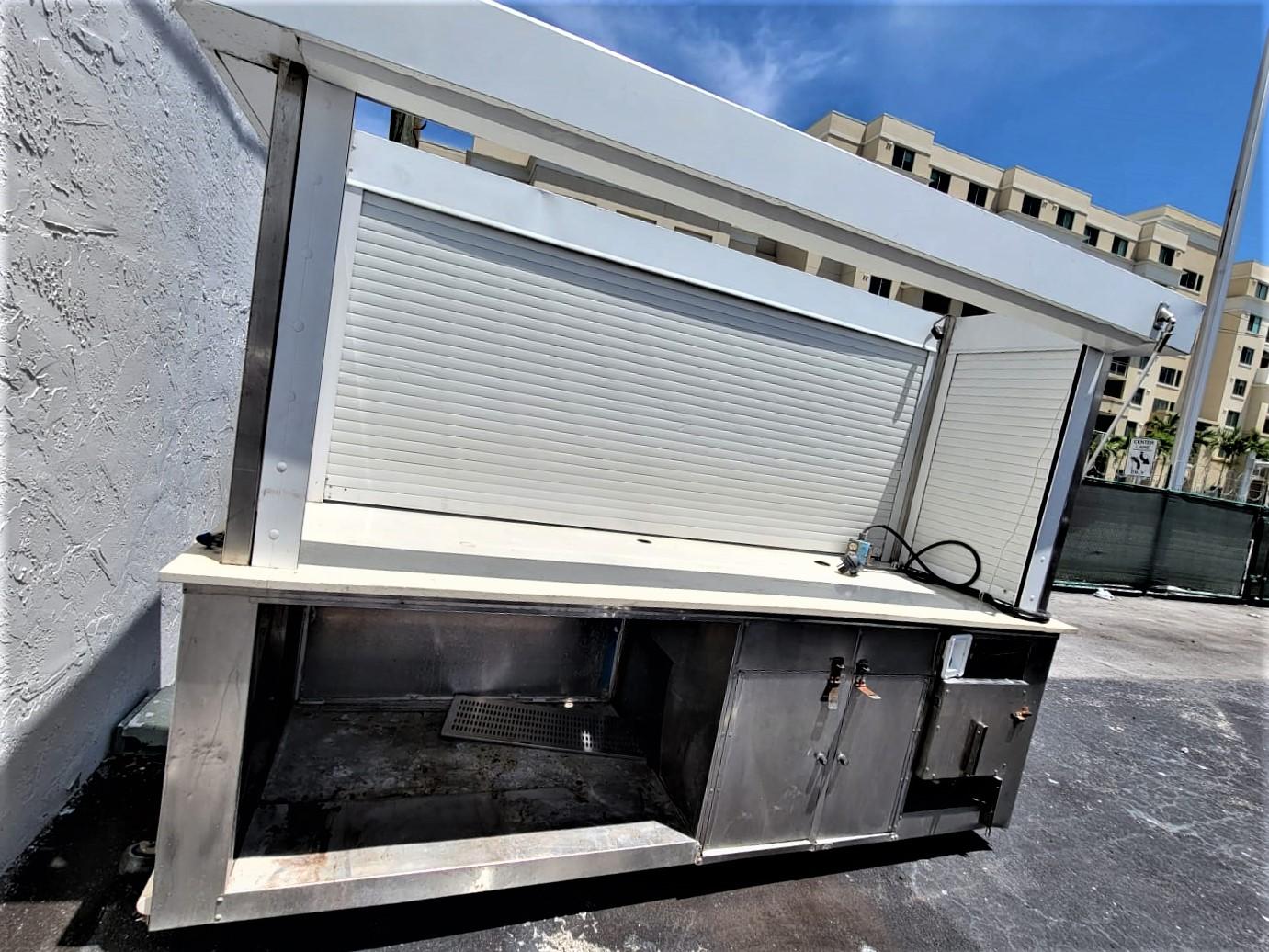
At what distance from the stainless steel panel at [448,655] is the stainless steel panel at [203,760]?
3.72 ft

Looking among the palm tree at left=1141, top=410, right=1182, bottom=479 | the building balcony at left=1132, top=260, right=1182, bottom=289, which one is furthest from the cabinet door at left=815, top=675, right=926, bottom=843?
the building balcony at left=1132, top=260, right=1182, bottom=289

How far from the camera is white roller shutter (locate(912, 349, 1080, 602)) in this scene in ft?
8.93

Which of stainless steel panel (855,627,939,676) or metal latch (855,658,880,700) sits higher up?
stainless steel panel (855,627,939,676)

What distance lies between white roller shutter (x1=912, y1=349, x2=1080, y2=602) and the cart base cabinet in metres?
0.45

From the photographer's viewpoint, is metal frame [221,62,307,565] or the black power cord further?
the black power cord

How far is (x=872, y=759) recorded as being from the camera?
2.41 metres

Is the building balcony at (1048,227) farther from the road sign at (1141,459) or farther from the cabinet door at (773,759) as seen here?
the cabinet door at (773,759)

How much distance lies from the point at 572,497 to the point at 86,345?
1894mm

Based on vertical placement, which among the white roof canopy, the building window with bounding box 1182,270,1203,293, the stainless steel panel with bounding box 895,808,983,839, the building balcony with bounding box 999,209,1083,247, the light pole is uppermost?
the building window with bounding box 1182,270,1203,293

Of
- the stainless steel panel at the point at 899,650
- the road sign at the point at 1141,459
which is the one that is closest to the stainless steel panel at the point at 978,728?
the stainless steel panel at the point at 899,650

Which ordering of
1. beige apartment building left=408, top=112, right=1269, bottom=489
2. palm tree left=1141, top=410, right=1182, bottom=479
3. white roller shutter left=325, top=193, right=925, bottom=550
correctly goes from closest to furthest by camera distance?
white roller shutter left=325, top=193, right=925, bottom=550 → beige apartment building left=408, top=112, right=1269, bottom=489 → palm tree left=1141, top=410, right=1182, bottom=479

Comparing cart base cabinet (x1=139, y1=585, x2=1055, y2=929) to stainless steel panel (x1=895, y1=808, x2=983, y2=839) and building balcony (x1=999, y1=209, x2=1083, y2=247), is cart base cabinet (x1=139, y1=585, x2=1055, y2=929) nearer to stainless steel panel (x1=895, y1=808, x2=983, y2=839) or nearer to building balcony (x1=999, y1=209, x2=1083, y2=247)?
stainless steel panel (x1=895, y1=808, x2=983, y2=839)

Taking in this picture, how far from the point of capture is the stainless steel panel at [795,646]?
2143 millimetres

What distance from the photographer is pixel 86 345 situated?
1961 mm
